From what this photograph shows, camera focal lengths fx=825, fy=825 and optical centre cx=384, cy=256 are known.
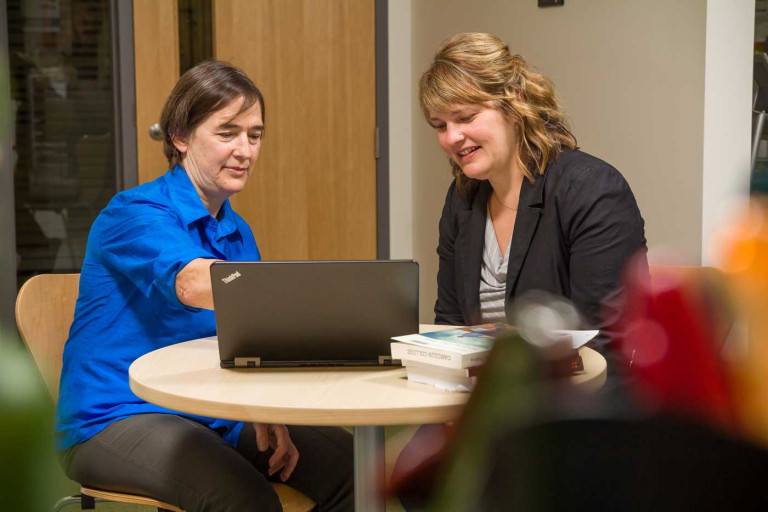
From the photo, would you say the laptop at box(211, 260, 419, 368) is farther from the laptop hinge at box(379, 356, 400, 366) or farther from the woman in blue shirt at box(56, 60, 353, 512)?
the woman in blue shirt at box(56, 60, 353, 512)

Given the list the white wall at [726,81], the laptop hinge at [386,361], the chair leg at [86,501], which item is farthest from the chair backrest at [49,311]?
the white wall at [726,81]

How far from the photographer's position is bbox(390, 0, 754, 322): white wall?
2.77 metres

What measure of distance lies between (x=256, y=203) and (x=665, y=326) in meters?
3.46

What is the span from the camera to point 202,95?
1808 millimetres

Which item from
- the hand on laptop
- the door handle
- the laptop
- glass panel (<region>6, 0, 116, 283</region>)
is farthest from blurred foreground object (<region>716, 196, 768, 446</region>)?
glass panel (<region>6, 0, 116, 283</region>)

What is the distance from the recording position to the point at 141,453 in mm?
1467

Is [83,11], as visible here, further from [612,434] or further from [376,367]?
[612,434]

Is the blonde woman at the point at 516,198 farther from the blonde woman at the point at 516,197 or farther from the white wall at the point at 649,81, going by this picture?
the white wall at the point at 649,81

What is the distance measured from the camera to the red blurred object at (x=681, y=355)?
0.79 ft

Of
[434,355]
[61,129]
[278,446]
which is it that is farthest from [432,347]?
[61,129]

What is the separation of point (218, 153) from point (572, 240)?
0.80 m

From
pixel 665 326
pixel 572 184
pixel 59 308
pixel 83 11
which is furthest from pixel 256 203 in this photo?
pixel 665 326

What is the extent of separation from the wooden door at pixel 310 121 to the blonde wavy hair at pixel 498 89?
1.83m

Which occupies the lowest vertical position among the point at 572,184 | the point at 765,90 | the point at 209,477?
the point at 209,477
